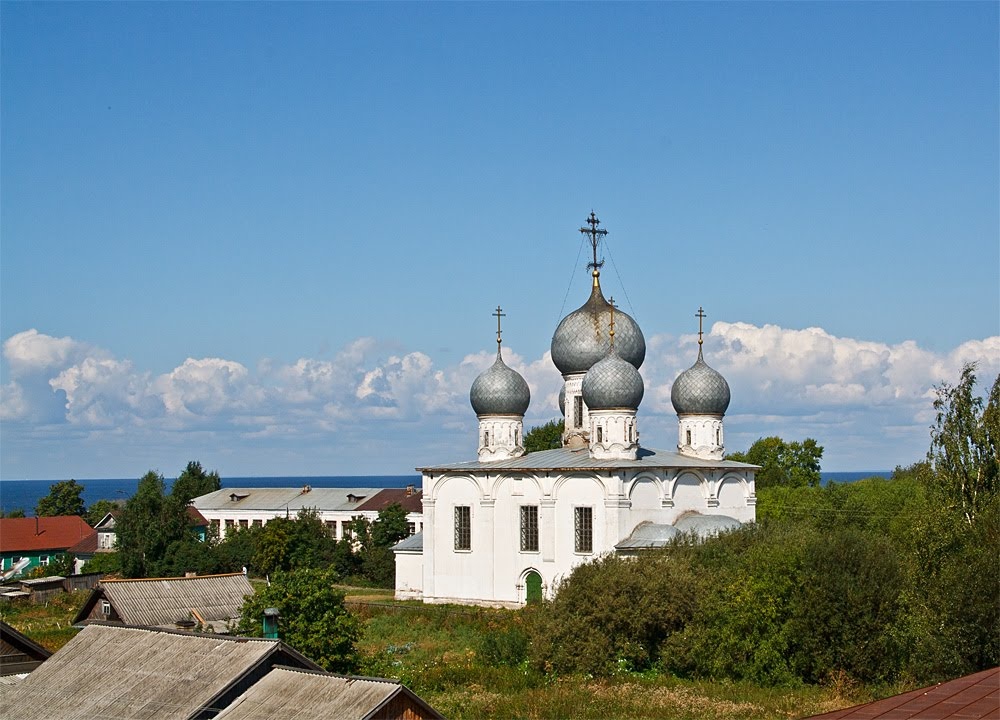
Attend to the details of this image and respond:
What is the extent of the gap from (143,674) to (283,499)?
45340 mm

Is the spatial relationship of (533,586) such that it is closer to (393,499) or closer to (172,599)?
(172,599)

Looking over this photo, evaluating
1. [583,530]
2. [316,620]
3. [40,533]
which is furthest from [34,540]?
[316,620]

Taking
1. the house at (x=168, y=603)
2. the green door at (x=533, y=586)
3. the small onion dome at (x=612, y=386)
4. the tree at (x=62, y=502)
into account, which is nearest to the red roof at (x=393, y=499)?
the green door at (x=533, y=586)

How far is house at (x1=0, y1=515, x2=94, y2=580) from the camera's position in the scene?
5431cm

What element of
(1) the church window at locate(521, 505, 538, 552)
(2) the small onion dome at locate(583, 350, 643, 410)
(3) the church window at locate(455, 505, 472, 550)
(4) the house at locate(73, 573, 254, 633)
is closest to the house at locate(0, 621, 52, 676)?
(4) the house at locate(73, 573, 254, 633)

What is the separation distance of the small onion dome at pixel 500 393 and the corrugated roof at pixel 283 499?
62.2 feet

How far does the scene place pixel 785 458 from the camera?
2479 inches

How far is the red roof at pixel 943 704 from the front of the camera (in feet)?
38.4

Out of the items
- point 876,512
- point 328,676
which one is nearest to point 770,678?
point 328,676

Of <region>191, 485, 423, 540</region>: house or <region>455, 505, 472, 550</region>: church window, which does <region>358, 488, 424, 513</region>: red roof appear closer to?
<region>191, 485, 423, 540</region>: house

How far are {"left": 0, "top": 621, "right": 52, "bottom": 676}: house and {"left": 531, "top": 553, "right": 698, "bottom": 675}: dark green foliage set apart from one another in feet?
32.6

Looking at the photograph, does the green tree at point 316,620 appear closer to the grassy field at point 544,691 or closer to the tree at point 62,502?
the grassy field at point 544,691

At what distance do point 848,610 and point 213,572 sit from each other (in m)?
25.0

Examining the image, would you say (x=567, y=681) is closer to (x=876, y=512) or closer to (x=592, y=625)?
(x=592, y=625)
